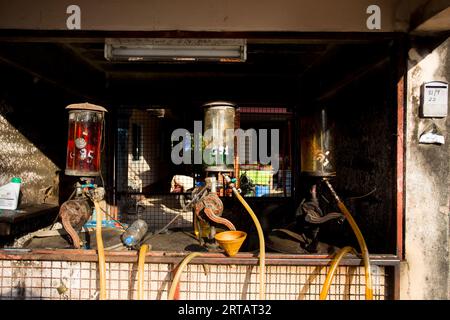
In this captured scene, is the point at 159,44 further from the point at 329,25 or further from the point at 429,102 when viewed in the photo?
the point at 429,102

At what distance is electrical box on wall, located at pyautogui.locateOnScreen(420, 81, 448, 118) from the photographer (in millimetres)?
2949

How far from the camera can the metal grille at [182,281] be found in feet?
9.87

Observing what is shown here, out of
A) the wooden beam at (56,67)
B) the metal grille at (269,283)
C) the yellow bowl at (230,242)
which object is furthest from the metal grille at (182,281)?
the wooden beam at (56,67)

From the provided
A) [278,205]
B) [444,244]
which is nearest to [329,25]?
[444,244]

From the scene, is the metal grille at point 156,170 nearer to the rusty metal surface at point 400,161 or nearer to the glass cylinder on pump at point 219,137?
the glass cylinder on pump at point 219,137

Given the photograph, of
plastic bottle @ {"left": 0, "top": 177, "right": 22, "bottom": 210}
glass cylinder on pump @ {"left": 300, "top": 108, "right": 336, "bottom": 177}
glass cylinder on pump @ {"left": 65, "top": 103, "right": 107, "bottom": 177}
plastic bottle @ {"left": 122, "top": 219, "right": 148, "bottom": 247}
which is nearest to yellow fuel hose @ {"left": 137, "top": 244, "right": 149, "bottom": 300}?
plastic bottle @ {"left": 122, "top": 219, "right": 148, "bottom": 247}

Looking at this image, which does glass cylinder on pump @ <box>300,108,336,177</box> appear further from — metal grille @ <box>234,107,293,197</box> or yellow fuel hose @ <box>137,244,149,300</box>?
metal grille @ <box>234,107,293,197</box>

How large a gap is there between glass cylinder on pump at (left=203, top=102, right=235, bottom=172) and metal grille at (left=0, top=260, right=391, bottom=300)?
1274 mm

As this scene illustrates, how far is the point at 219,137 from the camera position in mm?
3686

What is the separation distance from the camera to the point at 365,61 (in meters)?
3.85

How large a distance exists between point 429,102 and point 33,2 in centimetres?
437

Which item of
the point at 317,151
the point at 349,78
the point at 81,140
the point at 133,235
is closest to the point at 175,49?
the point at 81,140

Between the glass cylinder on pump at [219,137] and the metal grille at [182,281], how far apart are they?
1.27 metres

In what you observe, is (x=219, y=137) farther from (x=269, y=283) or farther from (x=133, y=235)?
(x=269, y=283)
